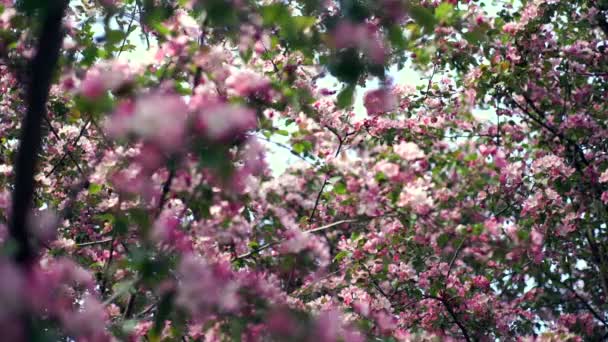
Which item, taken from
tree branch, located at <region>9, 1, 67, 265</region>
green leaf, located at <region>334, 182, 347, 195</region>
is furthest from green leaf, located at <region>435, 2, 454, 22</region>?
tree branch, located at <region>9, 1, 67, 265</region>

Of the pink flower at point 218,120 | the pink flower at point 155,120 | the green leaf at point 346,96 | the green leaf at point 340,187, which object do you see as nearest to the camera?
the pink flower at point 155,120

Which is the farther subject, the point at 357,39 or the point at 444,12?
the point at 444,12

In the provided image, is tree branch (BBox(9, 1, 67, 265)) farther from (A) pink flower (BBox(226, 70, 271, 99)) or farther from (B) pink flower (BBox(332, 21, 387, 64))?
(B) pink flower (BBox(332, 21, 387, 64))

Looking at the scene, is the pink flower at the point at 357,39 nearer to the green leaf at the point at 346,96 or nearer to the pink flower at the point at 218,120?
the green leaf at the point at 346,96

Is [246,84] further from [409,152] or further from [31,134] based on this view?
[31,134]

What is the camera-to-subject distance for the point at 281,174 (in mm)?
3107

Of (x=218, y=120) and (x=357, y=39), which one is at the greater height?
(x=357, y=39)

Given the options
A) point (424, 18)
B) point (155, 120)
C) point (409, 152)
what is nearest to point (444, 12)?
point (424, 18)

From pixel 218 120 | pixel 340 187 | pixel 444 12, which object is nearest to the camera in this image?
pixel 218 120

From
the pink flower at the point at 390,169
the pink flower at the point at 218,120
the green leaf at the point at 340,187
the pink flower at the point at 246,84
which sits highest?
the pink flower at the point at 246,84

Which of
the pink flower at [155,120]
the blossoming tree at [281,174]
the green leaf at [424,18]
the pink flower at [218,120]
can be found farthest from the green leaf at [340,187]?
the pink flower at [155,120]

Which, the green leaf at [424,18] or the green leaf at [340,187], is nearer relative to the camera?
the green leaf at [424,18]

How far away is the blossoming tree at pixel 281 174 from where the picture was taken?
2236mm

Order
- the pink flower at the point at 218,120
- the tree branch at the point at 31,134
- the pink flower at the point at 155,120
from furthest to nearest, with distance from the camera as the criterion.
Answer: the pink flower at the point at 218,120 < the pink flower at the point at 155,120 < the tree branch at the point at 31,134
